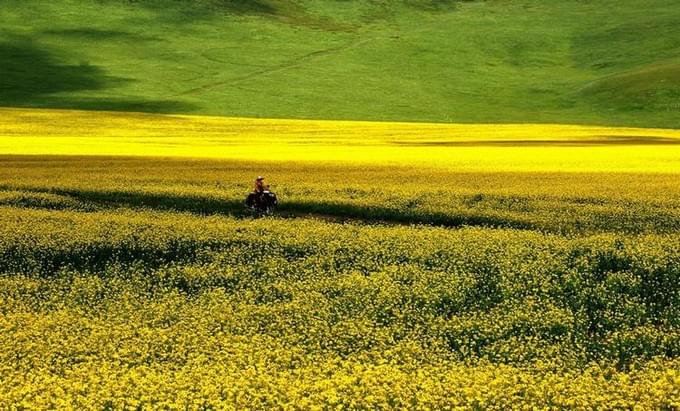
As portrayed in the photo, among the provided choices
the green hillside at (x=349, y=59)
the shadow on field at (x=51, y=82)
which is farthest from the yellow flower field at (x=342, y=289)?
the green hillside at (x=349, y=59)

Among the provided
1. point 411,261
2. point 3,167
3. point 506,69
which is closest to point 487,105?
point 506,69

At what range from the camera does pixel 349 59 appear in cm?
12019

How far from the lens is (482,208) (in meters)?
28.6

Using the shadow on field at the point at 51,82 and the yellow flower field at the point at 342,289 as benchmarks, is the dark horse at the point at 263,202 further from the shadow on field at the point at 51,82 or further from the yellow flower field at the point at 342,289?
the shadow on field at the point at 51,82

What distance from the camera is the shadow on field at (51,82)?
89.2 metres

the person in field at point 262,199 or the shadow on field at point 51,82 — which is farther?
the shadow on field at point 51,82

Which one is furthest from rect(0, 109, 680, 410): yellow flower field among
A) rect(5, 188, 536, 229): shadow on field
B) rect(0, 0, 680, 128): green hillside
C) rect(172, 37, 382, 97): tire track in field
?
rect(172, 37, 382, 97): tire track in field

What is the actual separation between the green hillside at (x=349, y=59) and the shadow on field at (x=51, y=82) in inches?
9.3

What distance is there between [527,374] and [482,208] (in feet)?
53.0

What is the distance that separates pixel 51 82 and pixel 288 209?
3088 inches

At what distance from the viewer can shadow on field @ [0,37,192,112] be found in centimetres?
8919

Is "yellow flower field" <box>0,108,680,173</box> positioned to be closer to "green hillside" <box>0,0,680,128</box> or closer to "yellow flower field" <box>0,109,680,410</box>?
"yellow flower field" <box>0,109,680,410</box>

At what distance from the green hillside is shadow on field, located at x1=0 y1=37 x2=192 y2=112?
24cm

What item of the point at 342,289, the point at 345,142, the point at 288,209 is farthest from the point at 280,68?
the point at 342,289
